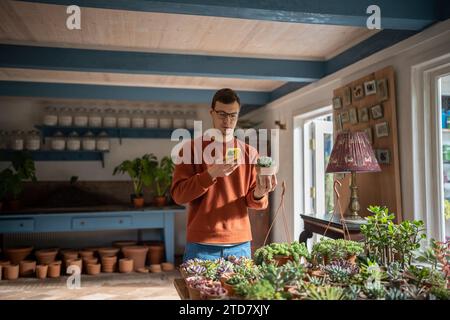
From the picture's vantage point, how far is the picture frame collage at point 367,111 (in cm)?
278

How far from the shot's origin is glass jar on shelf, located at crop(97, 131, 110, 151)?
5.53m

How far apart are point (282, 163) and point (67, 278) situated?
2.98 meters

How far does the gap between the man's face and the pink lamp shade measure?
110 centimetres

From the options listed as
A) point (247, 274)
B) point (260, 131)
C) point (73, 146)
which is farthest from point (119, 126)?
point (247, 274)

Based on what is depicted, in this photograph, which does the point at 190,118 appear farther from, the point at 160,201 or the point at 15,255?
the point at 15,255

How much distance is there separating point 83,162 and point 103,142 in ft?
1.98

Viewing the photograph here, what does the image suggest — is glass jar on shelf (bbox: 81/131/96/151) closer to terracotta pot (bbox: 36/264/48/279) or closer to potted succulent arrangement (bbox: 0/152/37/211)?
potted succulent arrangement (bbox: 0/152/37/211)

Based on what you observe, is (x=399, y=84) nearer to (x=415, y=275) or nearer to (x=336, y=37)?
(x=336, y=37)

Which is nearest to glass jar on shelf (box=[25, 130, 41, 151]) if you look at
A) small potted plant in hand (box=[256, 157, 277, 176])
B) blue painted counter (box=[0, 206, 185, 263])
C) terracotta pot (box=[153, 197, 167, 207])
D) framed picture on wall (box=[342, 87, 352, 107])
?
blue painted counter (box=[0, 206, 185, 263])

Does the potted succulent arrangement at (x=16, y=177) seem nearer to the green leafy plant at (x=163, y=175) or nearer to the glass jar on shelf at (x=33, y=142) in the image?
the glass jar on shelf at (x=33, y=142)

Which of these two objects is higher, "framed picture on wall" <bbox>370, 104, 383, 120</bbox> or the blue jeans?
"framed picture on wall" <bbox>370, 104, 383, 120</bbox>

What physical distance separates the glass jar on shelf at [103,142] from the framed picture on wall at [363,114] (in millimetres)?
3723

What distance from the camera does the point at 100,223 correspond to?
4.88 metres

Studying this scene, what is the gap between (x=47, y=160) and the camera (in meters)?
5.73
